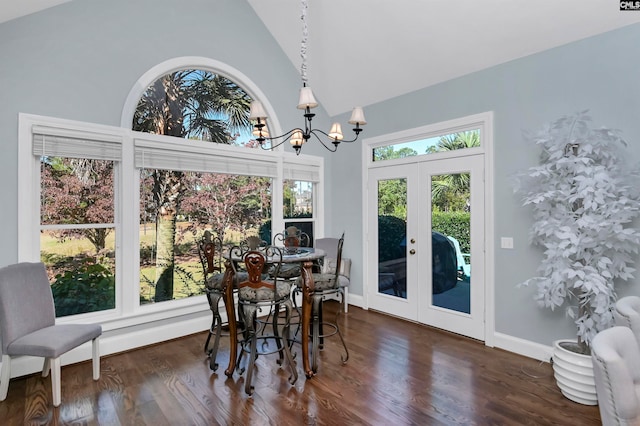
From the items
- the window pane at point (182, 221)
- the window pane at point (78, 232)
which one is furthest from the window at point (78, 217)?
the window pane at point (182, 221)

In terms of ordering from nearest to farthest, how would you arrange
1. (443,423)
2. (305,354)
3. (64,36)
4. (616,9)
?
1. (443,423)
2. (616,9)
3. (305,354)
4. (64,36)

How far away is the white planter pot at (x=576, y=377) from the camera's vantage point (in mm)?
2467

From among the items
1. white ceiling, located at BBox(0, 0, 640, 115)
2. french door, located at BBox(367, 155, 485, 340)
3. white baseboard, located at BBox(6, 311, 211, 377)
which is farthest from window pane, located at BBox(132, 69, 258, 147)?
white baseboard, located at BBox(6, 311, 211, 377)

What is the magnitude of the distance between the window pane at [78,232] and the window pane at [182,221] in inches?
13.4

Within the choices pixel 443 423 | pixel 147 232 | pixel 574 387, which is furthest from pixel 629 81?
pixel 147 232

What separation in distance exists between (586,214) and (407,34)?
8.66ft

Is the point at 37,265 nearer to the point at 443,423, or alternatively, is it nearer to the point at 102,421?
the point at 102,421

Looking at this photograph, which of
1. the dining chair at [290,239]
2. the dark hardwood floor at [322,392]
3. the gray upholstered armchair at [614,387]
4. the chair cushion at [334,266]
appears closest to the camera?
the gray upholstered armchair at [614,387]

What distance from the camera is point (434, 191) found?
13.7ft

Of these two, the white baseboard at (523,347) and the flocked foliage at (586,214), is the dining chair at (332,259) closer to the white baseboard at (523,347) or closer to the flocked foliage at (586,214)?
the white baseboard at (523,347)

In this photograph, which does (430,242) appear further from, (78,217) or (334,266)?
(78,217)

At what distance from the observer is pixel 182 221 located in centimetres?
402

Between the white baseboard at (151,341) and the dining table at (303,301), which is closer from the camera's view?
the dining table at (303,301)

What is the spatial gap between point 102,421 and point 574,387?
11.5 ft
